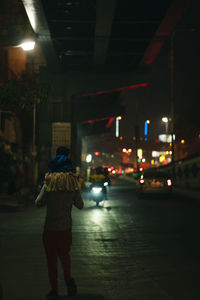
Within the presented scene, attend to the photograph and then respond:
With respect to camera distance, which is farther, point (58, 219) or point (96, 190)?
point (96, 190)

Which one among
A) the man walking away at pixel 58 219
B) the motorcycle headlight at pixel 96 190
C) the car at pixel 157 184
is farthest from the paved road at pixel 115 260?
the car at pixel 157 184

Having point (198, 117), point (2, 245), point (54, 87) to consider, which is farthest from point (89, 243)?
point (198, 117)

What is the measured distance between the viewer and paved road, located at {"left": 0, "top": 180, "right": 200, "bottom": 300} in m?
6.57

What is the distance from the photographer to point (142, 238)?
1201 cm

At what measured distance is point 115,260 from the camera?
8938 millimetres

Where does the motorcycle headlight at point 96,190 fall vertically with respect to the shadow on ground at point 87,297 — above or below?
above

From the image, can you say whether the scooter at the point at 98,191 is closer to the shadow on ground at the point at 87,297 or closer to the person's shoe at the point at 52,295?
the shadow on ground at the point at 87,297

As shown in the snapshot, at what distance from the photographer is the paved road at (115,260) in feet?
21.5

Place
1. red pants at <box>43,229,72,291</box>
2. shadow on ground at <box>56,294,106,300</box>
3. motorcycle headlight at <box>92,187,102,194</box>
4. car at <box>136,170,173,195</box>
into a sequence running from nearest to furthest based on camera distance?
red pants at <box>43,229,72,291</box>, shadow on ground at <box>56,294,106,300</box>, motorcycle headlight at <box>92,187,102,194</box>, car at <box>136,170,173,195</box>

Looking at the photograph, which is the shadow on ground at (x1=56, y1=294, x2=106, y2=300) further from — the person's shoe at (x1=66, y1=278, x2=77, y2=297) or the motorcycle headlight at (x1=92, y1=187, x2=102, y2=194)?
the motorcycle headlight at (x1=92, y1=187, x2=102, y2=194)

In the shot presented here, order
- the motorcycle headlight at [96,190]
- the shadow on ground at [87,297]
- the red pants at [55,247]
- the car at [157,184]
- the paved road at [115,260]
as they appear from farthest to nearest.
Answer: the car at [157,184]
the motorcycle headlight at [96,190]
the paved road at [115,260]
the shadow on ground at [87,297]
the red pants at [55,247]

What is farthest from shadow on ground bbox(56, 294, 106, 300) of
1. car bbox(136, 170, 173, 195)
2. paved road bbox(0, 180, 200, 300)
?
car bbox(136, 170, 173, 195)

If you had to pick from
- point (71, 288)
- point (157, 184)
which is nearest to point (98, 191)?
point (157, 184)

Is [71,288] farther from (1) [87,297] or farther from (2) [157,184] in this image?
(2) [157,184]
